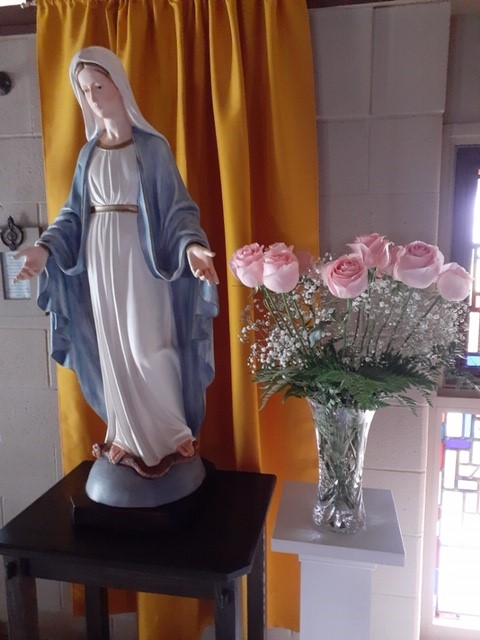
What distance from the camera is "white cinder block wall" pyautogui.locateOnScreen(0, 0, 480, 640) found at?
1.25 meters

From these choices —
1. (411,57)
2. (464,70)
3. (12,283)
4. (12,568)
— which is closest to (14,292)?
(12,283)

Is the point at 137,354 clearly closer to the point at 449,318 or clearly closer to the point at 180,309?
the point at 180,309

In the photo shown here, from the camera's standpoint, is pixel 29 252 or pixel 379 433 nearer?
pixel 29 252

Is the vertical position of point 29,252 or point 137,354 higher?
point 29,252

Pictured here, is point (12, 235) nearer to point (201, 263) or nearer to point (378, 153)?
point (201, 263)

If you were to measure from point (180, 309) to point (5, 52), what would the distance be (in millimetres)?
964

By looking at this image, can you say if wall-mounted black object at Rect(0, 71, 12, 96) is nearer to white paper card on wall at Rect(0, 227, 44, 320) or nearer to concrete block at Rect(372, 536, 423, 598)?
white paper card on wall at Rect(0, 227, 44, 320)

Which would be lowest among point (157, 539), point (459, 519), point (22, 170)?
point (459, 519)

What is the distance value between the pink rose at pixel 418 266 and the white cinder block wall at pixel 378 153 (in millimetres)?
433

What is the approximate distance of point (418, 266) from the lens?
89cm

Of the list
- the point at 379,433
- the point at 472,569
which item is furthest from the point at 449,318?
the point at 472,569

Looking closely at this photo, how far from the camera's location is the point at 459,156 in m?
1.36

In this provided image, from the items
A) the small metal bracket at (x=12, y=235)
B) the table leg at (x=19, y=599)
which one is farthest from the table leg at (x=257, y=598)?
the small metal bracket at (x=12, y=235)

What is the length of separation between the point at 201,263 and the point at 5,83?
3.15 feet
